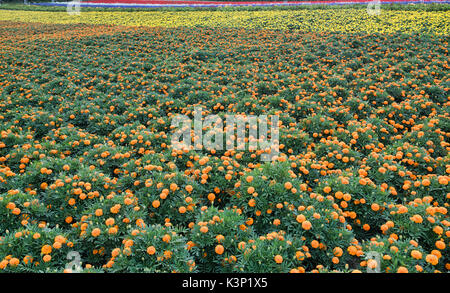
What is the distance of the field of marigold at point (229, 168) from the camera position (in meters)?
3.40

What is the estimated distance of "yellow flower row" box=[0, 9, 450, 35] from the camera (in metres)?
16.7

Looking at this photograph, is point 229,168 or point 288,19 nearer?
point 229,168

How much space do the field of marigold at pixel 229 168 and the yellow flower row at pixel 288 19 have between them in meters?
4.42

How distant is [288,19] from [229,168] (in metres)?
20.1

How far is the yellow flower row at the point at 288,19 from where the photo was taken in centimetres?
A: 1667

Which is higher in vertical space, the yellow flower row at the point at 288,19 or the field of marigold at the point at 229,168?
the yellow flower row at the point at 288,19

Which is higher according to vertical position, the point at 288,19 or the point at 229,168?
the point at 288,19

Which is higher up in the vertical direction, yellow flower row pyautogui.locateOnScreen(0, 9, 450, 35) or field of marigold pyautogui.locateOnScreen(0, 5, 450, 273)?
yellow flower row pyautogui.locateOnScreen(0, 9, 450, 35)

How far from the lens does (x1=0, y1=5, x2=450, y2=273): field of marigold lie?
11.2 ft

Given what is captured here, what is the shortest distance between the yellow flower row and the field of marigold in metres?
4.42

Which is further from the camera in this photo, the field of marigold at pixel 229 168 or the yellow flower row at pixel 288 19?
the yellow flower row at pixel 288 19

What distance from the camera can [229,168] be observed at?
15.9 feet

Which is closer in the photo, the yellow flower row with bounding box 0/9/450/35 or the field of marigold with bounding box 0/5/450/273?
the field of marigold with bounding box 0/5/450/273

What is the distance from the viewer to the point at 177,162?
17.7 ft
